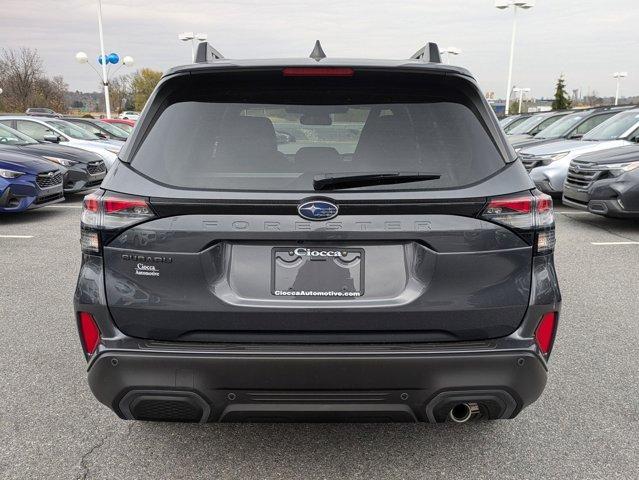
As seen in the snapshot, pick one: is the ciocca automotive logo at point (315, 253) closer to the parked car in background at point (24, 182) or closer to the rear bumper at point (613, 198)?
the rear bumper at point (613, 198)

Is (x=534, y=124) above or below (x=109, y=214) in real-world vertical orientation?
below

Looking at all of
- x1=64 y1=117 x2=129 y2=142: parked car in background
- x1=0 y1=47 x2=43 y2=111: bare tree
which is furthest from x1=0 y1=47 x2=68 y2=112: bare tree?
x1=64 y1=117 x2=129 y2=142: parked car in background

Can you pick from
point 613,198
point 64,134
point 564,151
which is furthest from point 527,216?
point 64,134

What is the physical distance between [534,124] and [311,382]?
16.7 metres

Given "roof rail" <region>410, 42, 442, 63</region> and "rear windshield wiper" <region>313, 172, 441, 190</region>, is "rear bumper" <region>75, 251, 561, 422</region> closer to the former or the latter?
"rear windshield wiper" <region>313, 172, 441, 190</region>

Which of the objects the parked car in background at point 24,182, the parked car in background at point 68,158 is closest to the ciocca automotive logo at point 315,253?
the parked car in background at point 24,182

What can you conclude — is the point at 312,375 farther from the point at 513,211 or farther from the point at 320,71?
the point at 320,71

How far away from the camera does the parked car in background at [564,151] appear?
404 inches

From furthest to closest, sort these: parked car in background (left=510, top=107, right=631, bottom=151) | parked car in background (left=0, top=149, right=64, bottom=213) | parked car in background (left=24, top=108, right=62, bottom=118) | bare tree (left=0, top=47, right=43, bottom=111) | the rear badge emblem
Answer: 1. bare tree (left=0, top=47, right=43, bottom=111)
2. parked car in background (left=24, top=108, right=62, bottom=118)
3. parked car in background (left=510, top=107, right=631, bottom=151)
4. parked car in background (left=0, top=149, right=64, bottom=213)
5. the rear badge emblem

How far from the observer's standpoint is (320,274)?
7.02ft

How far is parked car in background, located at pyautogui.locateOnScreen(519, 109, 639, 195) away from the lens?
1027 centimetres

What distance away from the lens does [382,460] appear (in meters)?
2.69

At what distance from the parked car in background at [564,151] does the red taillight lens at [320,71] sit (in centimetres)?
856

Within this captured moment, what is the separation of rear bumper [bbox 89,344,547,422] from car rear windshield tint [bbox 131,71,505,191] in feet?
2.23
